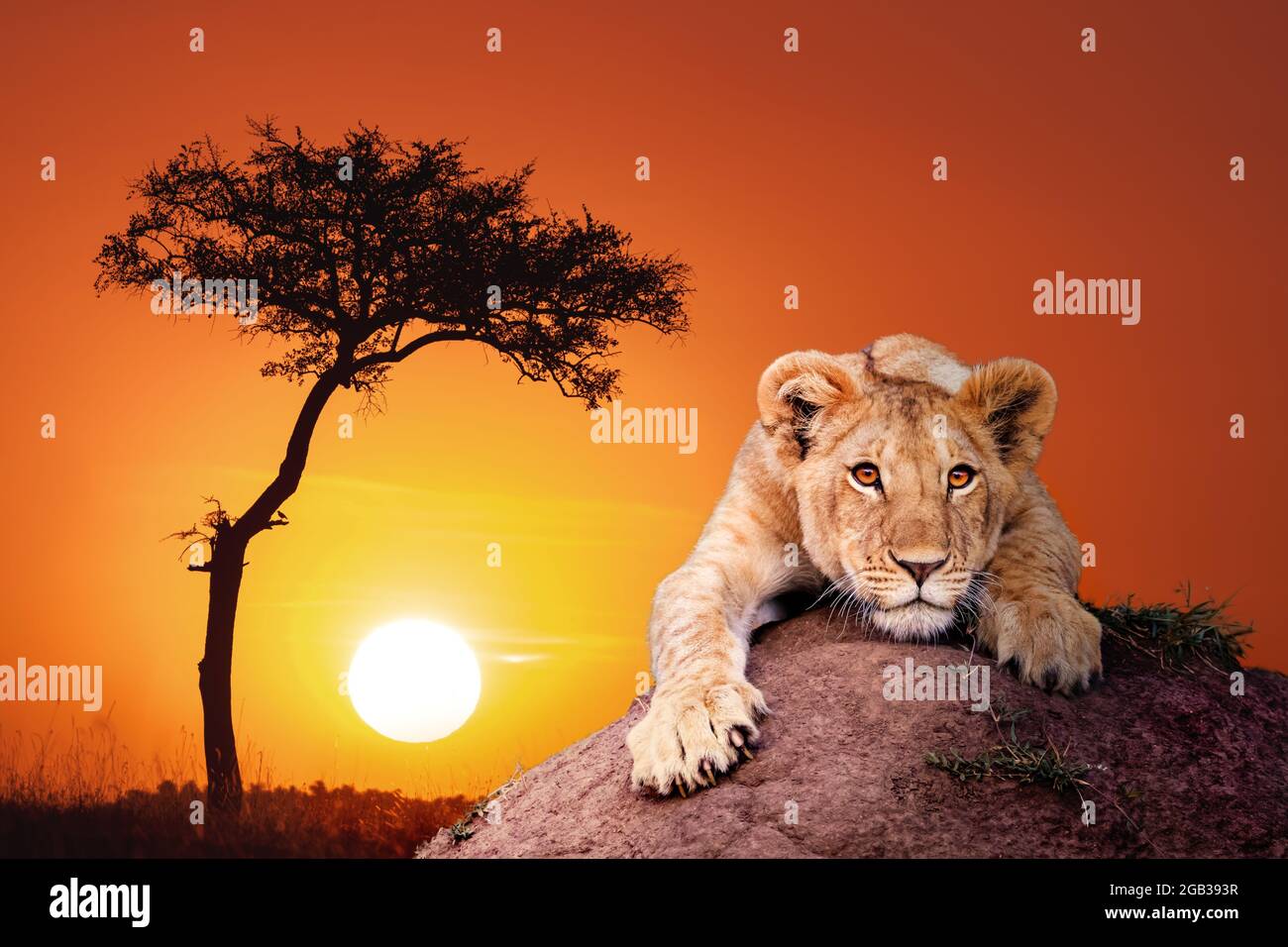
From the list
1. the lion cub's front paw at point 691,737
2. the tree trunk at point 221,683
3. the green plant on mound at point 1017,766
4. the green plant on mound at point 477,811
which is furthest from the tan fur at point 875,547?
the tree trunk at point 221,683

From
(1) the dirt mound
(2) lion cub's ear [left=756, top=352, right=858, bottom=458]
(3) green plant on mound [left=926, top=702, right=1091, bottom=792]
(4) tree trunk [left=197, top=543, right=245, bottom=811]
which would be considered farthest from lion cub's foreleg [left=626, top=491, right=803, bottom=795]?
(4) tree trunk [left=197, top=543, right=245, bottom=811]

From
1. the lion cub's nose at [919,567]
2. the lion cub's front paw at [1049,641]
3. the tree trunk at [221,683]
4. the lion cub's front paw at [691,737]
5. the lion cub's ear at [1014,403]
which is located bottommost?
the tree trunk at [221,683]

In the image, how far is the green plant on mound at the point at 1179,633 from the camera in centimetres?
727

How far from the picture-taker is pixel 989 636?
654 cm

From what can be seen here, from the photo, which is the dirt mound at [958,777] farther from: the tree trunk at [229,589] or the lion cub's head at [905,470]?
the tree trunk at [229,589]

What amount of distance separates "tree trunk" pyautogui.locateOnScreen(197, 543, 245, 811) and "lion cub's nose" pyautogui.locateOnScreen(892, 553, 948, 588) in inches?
407

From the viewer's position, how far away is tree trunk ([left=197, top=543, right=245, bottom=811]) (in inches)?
560

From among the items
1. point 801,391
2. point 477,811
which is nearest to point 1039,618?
point 801,391

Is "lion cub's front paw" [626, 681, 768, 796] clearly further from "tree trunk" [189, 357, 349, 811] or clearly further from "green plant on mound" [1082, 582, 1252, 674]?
"tree trunk" [189, 357, 349, 811]

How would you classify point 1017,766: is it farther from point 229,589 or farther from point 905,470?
point 229,589

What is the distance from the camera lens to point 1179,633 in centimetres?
743

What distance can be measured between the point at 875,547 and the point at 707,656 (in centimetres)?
107
